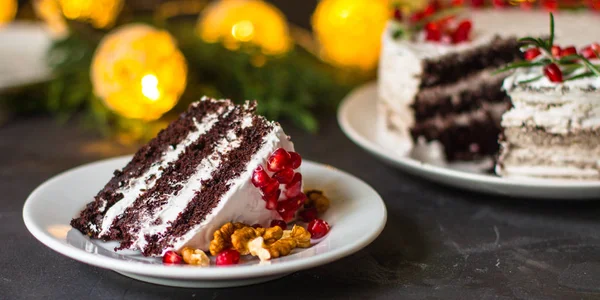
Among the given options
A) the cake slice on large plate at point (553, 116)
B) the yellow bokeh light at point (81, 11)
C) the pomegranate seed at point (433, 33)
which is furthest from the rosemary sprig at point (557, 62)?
the yellow bokeh light at point (81, 11)

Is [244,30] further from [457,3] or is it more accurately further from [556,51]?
[556,51]

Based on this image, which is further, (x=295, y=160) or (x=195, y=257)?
(x=295, y=160)

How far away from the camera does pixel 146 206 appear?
1.59m

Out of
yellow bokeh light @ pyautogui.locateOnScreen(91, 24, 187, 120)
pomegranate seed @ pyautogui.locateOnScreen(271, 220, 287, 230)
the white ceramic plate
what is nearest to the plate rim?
pomegranate seed @ pyautogui.locateOnScreen(271, 220, 287, 230)

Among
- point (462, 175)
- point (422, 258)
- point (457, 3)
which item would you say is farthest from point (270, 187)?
point (457, 3)

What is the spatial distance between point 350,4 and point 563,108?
4.59 feet

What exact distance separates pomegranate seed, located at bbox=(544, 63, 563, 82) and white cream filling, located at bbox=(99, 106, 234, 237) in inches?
38.1

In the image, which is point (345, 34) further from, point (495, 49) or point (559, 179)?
point (559, 179)

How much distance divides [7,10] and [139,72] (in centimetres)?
153

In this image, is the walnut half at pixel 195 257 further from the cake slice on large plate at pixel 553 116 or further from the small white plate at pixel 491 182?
the cake slice on large plate at pixel 553 116

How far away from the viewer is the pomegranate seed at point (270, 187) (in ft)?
5.06

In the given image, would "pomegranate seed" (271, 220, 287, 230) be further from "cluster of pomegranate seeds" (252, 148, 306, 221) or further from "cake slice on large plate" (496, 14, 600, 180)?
"cake slice on large plate" (496, 14, 600, 180)

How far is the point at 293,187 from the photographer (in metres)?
1.65

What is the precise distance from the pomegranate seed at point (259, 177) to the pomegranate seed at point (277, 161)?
0.11 feet
